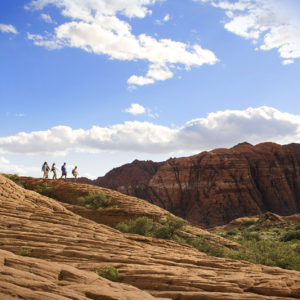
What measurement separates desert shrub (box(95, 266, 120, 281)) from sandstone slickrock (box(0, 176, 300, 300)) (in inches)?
7.4

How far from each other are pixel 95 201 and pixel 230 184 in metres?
51.1

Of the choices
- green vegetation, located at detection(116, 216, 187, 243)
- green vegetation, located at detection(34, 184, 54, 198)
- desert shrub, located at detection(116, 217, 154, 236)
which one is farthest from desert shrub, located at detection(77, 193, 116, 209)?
desert shrub, located at detection(116, 217, 154, 236)

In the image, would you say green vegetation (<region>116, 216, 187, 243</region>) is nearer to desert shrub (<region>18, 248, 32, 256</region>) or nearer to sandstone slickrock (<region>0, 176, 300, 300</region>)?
sandstone slickrock (<region>0, 176, 300, 300</region>)

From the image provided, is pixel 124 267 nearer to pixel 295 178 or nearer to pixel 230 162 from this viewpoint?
pixel 230 162

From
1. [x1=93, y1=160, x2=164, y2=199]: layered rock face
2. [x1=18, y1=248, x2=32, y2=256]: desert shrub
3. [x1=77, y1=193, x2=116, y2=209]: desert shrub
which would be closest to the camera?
[x1=18, y1=248, x2=32, y2=256]: desert shrub

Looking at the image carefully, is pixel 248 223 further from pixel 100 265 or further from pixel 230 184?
pixel 100 265

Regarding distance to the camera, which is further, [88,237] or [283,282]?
[88,237]

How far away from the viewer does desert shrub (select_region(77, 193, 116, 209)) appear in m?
22.2

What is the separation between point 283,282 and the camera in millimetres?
8312

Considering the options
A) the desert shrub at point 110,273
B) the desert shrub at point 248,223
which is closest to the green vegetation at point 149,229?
the desert shrub at point 110,273

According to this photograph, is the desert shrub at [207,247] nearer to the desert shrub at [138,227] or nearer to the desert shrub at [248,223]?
the desert shrub at [138,227]

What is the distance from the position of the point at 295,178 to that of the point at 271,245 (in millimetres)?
57801

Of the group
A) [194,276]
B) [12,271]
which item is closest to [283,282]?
[194,276]

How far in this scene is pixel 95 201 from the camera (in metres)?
22.4
